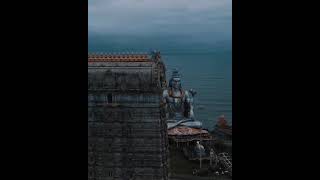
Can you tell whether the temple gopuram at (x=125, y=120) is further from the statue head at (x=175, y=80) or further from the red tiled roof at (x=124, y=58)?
Answer: the statue head at (x=175, y=80)

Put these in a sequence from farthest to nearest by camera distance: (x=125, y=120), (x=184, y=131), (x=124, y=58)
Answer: (x=184, y=131), (x=125, y=120), (x=124, y=58)

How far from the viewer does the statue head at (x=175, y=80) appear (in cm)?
540

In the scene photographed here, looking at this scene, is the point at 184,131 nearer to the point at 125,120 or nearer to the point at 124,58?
the point at 125,120

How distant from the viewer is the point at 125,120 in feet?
16.5

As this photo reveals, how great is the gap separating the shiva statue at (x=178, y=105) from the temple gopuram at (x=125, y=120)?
306mm

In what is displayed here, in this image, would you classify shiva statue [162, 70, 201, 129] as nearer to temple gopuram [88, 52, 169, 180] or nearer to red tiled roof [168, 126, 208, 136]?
red tiled roof [168, 126, 208, 136]

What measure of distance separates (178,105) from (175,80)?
0.42m

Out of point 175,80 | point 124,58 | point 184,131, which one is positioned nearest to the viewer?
point 124,58

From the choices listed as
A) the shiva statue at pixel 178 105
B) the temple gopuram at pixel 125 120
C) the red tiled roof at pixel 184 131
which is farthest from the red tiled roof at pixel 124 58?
the red tiled roof at pixel 184 131

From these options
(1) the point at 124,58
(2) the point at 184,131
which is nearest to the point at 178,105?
(2) the point at 184,131
